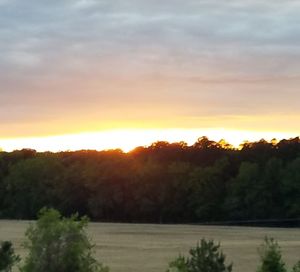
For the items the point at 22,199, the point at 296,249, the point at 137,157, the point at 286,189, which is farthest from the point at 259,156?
the point at 296,249

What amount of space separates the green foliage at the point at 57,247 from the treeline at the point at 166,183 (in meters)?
73.4

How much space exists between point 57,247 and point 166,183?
8353 centimetres

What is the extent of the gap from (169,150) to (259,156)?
50.2ft

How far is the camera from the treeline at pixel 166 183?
86.8 meters

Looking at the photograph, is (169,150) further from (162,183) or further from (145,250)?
(145,250)

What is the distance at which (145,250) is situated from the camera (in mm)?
47438

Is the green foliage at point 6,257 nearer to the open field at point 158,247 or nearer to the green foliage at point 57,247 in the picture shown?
the green foliage at point 57,247

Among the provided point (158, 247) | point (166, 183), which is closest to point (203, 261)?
point (158, 247)

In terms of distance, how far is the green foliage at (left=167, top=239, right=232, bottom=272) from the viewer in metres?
11.0

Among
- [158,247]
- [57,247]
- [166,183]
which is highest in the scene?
[166,183]

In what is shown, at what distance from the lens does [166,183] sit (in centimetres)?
9456

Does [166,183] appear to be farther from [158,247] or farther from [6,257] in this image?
[6,257]

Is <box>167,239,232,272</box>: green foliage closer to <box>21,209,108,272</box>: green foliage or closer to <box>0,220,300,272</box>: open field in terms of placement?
<box>21,209,108,272</box>: green foliage

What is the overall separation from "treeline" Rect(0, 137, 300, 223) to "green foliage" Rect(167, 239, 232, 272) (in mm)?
73312
